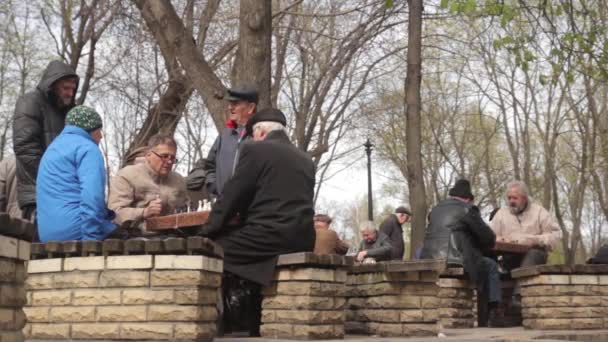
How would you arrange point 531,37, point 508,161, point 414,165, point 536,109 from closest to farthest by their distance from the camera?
point 531,37, point 414,165, point 536,109, point 508,161

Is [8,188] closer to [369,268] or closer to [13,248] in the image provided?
[369,268]

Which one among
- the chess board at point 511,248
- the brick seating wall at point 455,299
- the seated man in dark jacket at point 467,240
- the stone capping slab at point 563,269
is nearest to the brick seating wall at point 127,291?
the stone capping slab at point 563,269

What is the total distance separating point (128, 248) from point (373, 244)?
9138 mm

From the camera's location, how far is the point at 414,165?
15.9 metres

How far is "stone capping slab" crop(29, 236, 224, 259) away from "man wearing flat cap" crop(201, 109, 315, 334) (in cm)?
51

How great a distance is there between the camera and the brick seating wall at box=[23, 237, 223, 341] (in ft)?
21.3

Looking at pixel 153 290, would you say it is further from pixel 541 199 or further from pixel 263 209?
pixel 541 199

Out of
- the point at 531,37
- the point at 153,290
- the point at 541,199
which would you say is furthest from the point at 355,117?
the point at 153,290

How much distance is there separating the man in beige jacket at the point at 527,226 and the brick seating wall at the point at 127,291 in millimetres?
6136

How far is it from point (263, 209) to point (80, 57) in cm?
1686

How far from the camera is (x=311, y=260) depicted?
718 cm

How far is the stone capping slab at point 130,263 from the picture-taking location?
21.4 ft

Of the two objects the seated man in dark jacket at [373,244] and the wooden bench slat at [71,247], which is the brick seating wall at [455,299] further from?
the wooden bench slat at [71,247]

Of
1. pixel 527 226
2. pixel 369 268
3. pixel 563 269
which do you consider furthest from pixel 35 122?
pixel 527 226
